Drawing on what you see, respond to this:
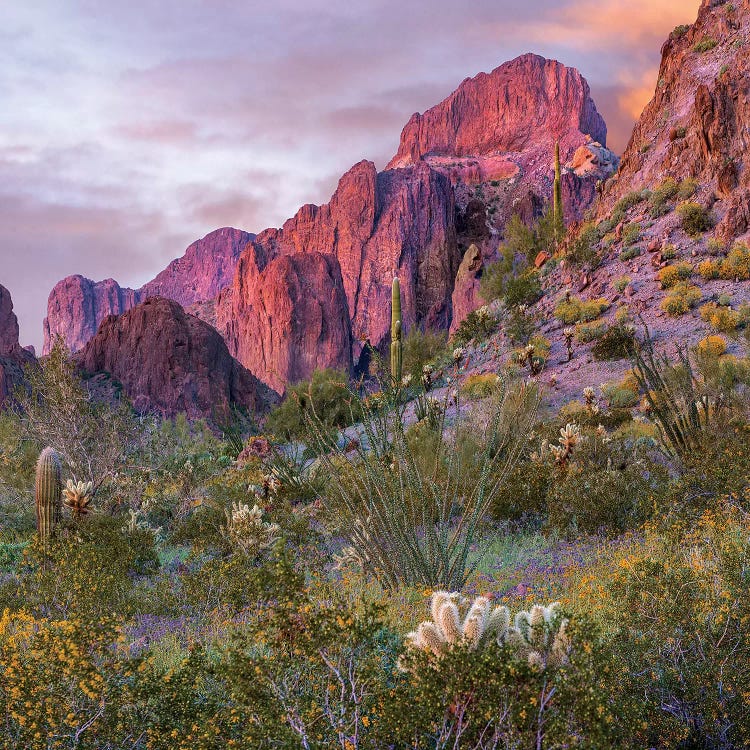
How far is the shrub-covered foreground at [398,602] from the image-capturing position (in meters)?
2.49

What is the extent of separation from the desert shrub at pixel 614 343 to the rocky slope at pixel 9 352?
34.7 m

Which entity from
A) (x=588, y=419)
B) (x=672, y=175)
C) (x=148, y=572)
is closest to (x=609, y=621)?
(x=148, y=572)

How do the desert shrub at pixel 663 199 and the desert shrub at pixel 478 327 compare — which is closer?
the desert shrub at pixel 663 199

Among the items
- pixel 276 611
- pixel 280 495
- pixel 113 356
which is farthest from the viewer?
pixel 113 356

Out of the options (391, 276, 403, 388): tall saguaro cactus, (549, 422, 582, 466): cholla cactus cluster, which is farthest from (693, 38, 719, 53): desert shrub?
(549, 422, 582, 466): cholla cactus cluster

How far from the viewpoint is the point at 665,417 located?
9531 mm

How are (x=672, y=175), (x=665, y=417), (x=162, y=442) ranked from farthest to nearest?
(x=672, y=175) < (x=162, y=442) < (x=665, y=417)

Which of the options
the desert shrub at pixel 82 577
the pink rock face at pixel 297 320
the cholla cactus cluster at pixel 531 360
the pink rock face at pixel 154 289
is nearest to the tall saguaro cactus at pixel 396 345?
the cholla cactus cluster at pixel 531 360

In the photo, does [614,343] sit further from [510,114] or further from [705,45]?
[510,114]

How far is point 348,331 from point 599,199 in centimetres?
4783

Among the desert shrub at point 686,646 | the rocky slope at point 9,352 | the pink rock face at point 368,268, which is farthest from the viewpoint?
the pink rock face at point 368,268

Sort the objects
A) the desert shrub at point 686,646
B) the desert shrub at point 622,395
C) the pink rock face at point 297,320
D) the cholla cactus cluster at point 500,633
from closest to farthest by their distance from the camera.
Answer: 1. the cholla cactus cluster at point 500,633
2. the desert shrub at point 686,646
3. the desert shrub at point 622,395
4. the pink rock face at point 297,320

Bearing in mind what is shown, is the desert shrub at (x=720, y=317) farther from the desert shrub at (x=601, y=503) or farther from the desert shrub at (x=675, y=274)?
the desert shrub at (x=601, y=503)

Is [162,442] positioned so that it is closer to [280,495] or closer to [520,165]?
[280,495]
